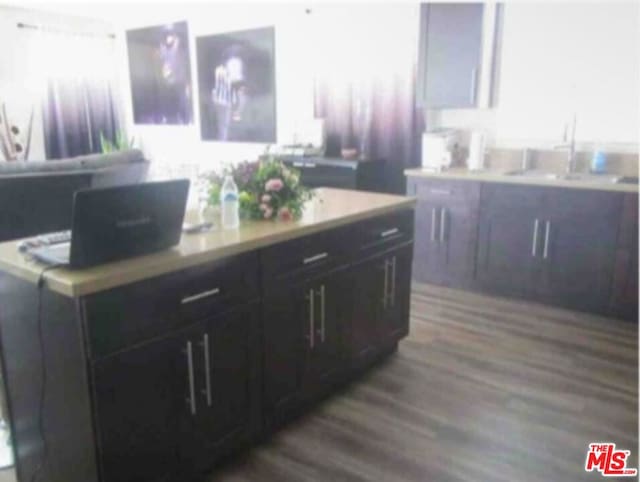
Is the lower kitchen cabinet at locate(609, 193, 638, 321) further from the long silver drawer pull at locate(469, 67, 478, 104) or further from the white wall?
the long silver drawer pull at locate(469, 67, 478, 104)

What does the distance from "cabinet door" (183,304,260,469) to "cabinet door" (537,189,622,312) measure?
2306 mm

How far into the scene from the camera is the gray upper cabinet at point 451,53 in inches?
147

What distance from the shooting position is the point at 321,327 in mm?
2262

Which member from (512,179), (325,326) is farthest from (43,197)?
(512,179)

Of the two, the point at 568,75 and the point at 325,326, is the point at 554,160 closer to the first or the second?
the point at 568,75

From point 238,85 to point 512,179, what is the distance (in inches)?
117

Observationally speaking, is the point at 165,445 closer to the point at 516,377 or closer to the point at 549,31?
the point at 516,377

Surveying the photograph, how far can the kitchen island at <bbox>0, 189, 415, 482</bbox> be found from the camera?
1482 millimetres

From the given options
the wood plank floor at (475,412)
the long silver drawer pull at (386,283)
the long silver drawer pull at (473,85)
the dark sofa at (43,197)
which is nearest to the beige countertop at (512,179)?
the long silver drawer pull at (473,85)

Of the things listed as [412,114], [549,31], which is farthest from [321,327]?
[549,31]

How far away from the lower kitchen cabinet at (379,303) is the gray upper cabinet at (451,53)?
1.65 meters

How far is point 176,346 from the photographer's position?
5.43 ft

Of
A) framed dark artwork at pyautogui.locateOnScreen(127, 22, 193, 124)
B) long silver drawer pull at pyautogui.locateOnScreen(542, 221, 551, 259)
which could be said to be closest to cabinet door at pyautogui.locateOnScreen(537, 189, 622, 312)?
long silver drawer pull at pyautogui.locateOnScreen(542, 221, 551, 259)

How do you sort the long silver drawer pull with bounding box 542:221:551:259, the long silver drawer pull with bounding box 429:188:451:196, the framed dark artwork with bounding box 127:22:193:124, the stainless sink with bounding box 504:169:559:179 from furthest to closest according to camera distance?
the framed dark artwork with bounding box 127:22:193:124 → the long silver drawer pull with bounding box 429:188:451:196 → the stainless sink with bounding box 504:169:559:179 → the long silver drawer pull with bounding box 542:221:551:259
